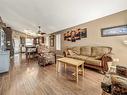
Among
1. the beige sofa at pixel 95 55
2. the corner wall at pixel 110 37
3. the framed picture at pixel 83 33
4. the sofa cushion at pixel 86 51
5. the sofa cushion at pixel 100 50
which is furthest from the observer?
the framed picture at pixel 83 33

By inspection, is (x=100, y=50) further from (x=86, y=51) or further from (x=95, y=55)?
(x=86, y=51)

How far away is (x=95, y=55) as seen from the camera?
4.88 meters

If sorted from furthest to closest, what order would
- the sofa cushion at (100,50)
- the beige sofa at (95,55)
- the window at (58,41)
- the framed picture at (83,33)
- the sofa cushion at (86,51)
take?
the window at (58,41)
the framed picture at (83,33)
the sofa cushion at (86,51)
the sofa cushion at (100,50)
the beige sofa at (95,55)

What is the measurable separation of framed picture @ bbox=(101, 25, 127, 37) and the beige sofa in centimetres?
64

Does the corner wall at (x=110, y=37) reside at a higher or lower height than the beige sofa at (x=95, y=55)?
higher

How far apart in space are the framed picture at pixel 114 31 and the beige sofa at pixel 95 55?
0.64 m

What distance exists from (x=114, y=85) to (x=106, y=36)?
11.9 ft

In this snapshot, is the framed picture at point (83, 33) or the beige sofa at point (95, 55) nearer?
the beige sofa at point (95, 55)

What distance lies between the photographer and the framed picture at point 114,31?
13.2ft

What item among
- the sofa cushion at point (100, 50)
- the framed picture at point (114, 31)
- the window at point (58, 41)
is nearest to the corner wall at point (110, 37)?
the framed picture at point (114, 31)

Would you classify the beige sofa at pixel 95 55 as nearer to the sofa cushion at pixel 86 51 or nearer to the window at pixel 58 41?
the sofa cushion at pixel 86 51

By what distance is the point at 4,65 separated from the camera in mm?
4160

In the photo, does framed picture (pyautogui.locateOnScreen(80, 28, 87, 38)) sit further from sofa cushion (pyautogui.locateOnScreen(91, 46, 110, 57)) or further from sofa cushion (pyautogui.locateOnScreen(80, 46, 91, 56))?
sofa cushion (pyautogui.locateOnScreen(91, 46, 110, 57))

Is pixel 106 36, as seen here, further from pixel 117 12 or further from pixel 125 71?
pixel 125 71
